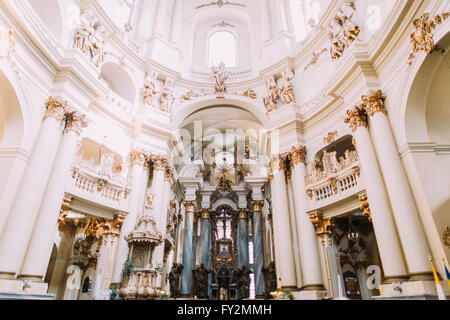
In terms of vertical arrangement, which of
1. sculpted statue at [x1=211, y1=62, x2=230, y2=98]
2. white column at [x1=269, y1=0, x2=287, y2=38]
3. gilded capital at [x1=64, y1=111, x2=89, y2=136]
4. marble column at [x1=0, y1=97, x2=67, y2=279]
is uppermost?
white column at [x1=269, y1=0, x2=287, y2=38]

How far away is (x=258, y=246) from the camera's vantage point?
17.5m

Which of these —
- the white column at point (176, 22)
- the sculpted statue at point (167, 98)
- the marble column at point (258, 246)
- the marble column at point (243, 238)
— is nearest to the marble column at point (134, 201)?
the sculpted statue at point (167, 98)

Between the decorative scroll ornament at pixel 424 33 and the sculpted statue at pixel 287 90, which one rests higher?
the sculpted statue at pixel 287 90

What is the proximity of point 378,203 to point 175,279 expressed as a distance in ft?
38.1

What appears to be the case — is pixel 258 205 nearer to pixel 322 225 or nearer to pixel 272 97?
pixel 272 97

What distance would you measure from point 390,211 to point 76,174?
31.3 feet

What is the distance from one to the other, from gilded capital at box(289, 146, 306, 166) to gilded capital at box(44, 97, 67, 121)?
847 cm

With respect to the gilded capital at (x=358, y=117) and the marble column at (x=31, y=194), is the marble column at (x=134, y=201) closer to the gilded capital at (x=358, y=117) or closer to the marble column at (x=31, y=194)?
the marble column at (x=31, y=194)

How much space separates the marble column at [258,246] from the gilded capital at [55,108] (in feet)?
43.6

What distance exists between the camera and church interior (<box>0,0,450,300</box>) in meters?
6.76

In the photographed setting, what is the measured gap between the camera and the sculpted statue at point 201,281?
52.9 ft

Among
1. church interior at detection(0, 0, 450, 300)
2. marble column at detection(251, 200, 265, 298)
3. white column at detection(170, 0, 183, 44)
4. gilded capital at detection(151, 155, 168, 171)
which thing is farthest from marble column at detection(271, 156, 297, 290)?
white column at detection(170, 0, 183, 44)

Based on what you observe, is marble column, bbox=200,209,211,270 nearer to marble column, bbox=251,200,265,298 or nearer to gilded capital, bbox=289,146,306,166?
marble column, bbox=251,200,265,298

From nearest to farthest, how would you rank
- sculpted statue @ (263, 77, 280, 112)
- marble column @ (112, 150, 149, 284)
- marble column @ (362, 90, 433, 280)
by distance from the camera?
marble column @ (362, 90, 433, 280)
marble column @ (112, 150, 149, 284)
sculpted statue @ (263, 77, 280, 112)
